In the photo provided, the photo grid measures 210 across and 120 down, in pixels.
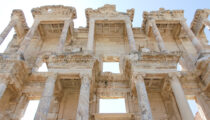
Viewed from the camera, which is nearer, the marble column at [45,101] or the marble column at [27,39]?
the marble column at [45,101]

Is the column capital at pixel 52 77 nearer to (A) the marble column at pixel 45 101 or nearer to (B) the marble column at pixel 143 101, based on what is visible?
(A) the marble column at pixel 45 101

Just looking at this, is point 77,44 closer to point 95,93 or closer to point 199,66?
point 95,93

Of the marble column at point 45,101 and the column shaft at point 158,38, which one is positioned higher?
the column shaft at point 158,38

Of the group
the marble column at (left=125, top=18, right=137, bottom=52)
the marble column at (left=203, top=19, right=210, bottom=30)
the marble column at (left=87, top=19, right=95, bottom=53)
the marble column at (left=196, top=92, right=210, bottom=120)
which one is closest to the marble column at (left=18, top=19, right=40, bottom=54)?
the marble column at (left=87, top=19, right=95, bottom=53)

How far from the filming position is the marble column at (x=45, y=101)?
8.45 m

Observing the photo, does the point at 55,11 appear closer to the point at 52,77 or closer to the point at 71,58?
the point at 71,58

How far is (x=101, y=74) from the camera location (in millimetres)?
12492

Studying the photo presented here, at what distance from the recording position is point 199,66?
1169 centimetres

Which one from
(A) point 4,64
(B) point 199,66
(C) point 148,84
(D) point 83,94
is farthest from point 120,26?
(A) point 4,64

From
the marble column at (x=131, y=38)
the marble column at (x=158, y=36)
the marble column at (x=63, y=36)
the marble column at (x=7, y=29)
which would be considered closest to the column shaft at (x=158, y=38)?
the marble column at (x=158, y=36)

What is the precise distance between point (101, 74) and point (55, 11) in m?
7.46

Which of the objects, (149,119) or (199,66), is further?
(199,66)

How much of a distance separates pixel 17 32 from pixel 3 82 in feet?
22.1

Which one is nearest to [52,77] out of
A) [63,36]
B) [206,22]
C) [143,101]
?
[63,36]
